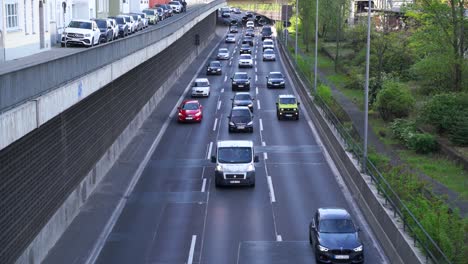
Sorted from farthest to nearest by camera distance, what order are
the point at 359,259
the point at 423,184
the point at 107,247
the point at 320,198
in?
the point at 320,198, the point at 423,184, the point at 107,247, the point at 359,259

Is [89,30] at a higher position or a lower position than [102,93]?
higher

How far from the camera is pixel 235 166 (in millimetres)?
33656

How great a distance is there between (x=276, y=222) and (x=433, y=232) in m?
8.07

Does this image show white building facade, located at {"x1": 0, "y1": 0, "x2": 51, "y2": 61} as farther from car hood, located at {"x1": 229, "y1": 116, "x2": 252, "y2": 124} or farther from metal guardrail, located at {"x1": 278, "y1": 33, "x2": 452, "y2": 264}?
metal guardrail, located at {"x1": 278, "y1": 33, "x2": 452, "y2": 264}

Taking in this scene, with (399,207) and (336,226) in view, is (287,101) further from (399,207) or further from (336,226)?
(336,226)

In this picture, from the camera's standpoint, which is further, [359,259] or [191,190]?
[191,190]

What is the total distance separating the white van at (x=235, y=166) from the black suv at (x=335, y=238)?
847 cm

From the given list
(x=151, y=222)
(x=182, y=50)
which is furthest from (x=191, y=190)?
(x=182, y=50)

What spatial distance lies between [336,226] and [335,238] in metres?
0.59

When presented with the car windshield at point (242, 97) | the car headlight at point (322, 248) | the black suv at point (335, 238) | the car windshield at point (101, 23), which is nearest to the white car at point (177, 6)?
the car windshield at point (242, 97)

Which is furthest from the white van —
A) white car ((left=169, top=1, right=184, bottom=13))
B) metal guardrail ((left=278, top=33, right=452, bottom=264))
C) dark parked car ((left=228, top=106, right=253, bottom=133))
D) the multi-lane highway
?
white car ((left=169, top=1, right=184, bottom=13))

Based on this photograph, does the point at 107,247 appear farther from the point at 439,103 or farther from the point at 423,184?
the point at 439,103

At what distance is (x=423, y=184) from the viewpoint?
92.5 ft

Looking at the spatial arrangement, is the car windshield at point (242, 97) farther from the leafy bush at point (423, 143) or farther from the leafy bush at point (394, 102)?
the leafy bush at point (423, 143)
